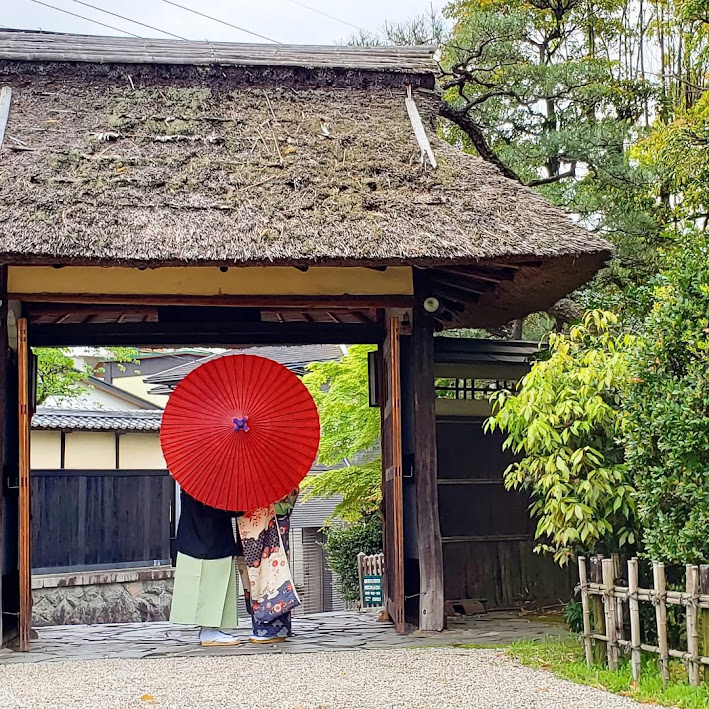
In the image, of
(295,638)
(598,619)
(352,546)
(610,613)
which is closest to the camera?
(610,613)

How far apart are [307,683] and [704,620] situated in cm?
200

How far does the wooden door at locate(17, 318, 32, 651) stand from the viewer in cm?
631

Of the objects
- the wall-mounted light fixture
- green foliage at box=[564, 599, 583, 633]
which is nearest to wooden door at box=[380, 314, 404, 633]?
the wall-mounted light fixture

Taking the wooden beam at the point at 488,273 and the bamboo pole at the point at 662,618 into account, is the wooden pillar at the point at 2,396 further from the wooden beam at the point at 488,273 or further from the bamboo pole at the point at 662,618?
the bamboo pole at the point at 662,618

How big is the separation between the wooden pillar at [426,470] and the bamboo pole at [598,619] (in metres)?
1.55

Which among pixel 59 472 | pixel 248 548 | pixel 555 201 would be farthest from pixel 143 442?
pixel 248 548

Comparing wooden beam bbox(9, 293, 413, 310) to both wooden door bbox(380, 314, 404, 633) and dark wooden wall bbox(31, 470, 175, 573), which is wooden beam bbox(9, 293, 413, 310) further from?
dark wooden wall bbox(31, 470, 175, 573)

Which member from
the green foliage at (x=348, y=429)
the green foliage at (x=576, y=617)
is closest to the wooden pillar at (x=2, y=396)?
the green foliage at (x=576, y=617)

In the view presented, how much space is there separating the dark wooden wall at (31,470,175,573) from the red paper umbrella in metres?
7.64

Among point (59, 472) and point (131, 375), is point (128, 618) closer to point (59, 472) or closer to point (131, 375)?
point (59, 472)

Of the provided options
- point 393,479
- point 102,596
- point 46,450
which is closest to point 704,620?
point 393,479

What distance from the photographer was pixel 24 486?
6.35m

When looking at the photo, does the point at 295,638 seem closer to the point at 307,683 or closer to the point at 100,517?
the point at 307,683

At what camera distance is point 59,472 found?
13.8 meters
